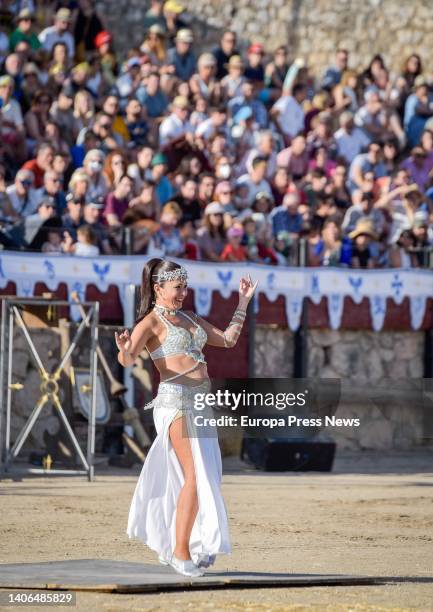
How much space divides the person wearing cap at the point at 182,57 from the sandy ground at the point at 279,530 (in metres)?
6.46

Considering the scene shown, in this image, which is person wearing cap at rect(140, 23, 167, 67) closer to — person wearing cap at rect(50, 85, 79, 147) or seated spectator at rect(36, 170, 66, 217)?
person wearing cap at rect(50, 85, 79, 147)

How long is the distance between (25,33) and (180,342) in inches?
476

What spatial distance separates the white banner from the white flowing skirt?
Result: 7.84 m

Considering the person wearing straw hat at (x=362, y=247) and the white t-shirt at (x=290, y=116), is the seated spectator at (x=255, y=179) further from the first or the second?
the white t-shirt at (x=290, y=116)

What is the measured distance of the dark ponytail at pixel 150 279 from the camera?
947 centimetres

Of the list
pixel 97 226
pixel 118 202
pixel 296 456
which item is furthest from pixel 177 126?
pixel 296 456

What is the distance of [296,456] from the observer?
17766 mm

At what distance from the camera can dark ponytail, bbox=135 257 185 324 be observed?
9469 millimetres

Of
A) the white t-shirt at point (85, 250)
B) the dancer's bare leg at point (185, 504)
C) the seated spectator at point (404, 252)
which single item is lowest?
the dancer's bare leg at point (185, 504)

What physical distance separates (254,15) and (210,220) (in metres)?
9.37

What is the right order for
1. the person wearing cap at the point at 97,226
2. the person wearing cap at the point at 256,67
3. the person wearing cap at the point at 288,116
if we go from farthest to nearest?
the person wearing cap at the point at 256,67, the person wearing cap at the point at 288,116, the person wearing cap at the point at 97,226

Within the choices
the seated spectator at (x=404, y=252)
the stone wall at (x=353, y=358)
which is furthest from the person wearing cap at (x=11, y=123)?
the seated spectator at (x=404, y=252)

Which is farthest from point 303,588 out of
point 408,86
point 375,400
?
point 408,86

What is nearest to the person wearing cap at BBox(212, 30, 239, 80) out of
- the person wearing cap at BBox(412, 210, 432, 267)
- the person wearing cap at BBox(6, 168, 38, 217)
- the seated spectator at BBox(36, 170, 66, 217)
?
the person wearing cap at BBox(412, 210, 432, 267)
